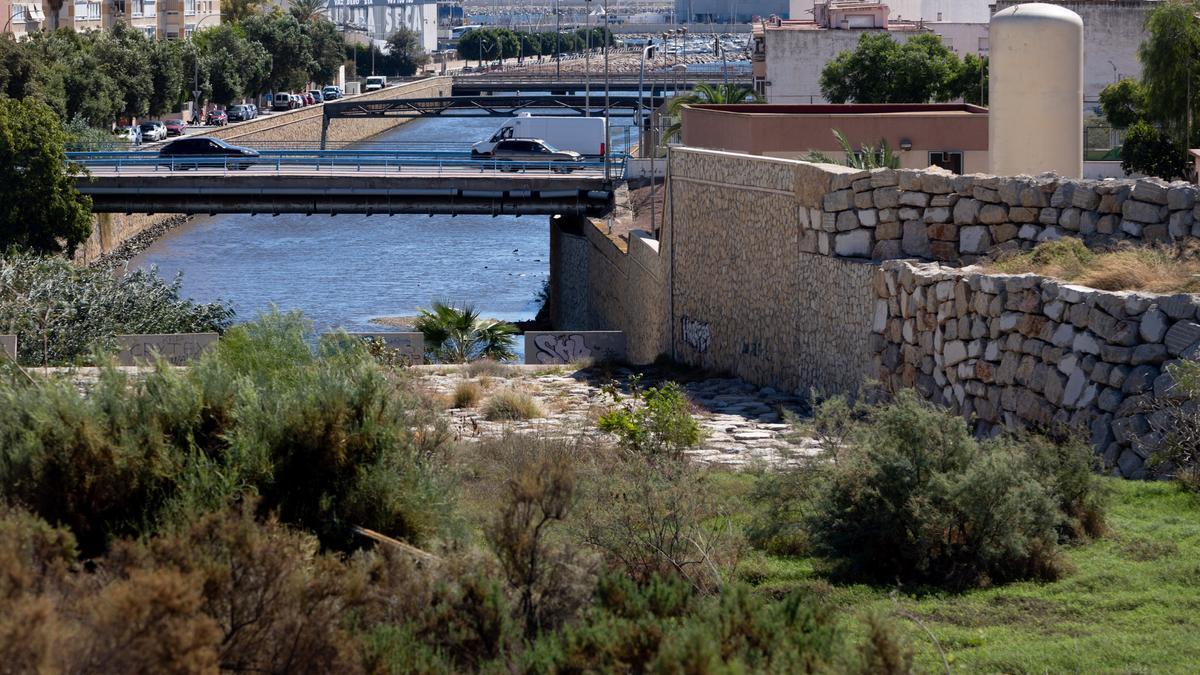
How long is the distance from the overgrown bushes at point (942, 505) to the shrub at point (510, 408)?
7714mm

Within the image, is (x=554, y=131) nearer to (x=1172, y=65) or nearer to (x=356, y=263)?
(x=356, y=263)

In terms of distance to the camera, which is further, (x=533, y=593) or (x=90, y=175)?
(x=90, y=175)

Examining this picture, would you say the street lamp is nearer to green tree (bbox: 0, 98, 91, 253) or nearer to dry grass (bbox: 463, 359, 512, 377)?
green tree (bbox: 0, 98, 91, 253)

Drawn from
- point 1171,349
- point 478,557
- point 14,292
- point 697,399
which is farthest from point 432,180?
point 478,557

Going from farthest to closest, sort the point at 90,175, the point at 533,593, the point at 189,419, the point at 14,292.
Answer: the point at 90,175 < the point at 14,292 < the point at 189,419 < the point at 533,593

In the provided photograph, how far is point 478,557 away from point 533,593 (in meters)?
0.30

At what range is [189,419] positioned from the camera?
7.32 meters

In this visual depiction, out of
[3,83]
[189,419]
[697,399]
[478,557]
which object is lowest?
[697,399]

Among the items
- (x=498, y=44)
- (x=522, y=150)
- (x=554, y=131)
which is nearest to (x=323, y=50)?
(x=554, y=131)

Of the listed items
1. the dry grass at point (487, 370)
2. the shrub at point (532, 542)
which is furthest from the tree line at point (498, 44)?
the shrub at point (532, 542)

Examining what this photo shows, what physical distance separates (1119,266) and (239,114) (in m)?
74.9

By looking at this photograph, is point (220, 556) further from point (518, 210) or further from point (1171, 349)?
point (518, 210)

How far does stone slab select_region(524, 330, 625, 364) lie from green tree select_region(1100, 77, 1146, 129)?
66.2 ft

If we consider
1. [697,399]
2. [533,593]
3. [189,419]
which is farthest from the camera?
[697,399]
